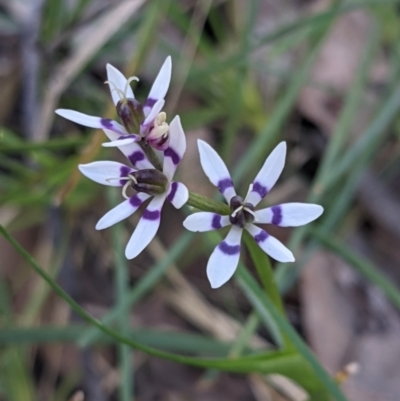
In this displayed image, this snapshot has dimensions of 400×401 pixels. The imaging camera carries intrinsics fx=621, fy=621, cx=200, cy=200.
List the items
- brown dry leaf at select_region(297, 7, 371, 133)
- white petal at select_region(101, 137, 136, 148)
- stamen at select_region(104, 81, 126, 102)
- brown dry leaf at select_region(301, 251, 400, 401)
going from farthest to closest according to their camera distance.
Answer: brown dry leaf at select_region(297, 7, 371, 133) < brown dry leaf at select_region(301, 251, 400, 401) < stamen at select_region(104, 81, 126, 102) < white petal at select_region(101, 137, 136, 148)

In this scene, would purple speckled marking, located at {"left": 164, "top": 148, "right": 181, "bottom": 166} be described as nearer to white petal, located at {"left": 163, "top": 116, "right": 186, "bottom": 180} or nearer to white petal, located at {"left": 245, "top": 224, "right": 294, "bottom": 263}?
white petal, located at {"left": 163, "top": 116, "right": 186, "bottom": 180}

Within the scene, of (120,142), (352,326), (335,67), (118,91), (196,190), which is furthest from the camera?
(335,67)

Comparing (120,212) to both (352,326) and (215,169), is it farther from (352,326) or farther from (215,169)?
(352,326)

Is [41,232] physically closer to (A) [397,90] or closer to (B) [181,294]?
(B) [181,294]

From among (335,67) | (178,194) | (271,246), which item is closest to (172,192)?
(178,194)

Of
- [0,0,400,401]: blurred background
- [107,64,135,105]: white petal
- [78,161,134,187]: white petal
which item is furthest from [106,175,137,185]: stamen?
[0,0,400,401]: blurred background

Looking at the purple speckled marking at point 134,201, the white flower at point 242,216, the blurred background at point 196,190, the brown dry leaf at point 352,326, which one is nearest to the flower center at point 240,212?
the white flower at point 242,216

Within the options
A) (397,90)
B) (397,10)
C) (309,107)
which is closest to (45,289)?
(309,107)
